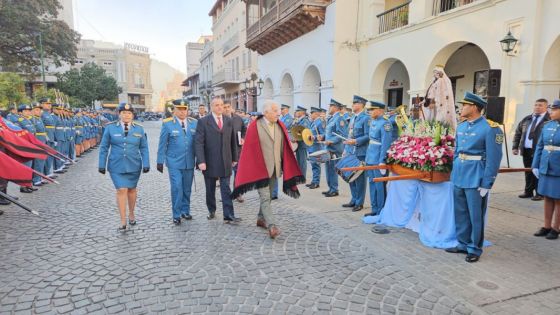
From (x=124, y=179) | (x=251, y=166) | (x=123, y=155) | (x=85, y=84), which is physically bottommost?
(x=124, y=179)

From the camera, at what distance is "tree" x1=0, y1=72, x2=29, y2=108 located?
17.3 meters

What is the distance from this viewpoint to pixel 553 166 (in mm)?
5133

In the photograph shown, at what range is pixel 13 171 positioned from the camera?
18.6 feet

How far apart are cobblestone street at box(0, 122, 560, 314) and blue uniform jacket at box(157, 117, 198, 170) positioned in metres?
1.00

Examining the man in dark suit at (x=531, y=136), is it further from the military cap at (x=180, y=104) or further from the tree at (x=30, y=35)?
the tree at (x=30, y=35)

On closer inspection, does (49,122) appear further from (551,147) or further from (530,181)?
(530,181)

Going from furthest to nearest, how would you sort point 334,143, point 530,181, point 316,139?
1. point 316,139
2. point 334,143
3. point 530,181

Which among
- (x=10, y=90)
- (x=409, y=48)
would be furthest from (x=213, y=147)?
(x=10, y=90)

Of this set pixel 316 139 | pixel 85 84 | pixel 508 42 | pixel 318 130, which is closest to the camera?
pixel 316 139

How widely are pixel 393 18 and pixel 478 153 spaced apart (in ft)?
40.0

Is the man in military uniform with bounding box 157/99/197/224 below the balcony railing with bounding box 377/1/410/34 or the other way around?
below

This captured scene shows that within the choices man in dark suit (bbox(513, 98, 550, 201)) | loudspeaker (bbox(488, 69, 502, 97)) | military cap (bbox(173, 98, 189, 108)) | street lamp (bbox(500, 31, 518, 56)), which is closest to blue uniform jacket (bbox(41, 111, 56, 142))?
military cap (bbox(173, 98, 189, 108))

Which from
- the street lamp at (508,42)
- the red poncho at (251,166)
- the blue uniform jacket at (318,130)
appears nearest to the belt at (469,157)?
the red poncho at (251,166)

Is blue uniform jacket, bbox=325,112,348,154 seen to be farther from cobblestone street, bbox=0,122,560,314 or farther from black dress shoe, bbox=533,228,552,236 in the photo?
black dress shoe, bbox=533,228,552,236
